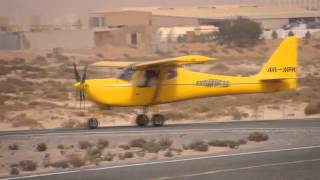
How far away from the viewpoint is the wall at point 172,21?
152562mm

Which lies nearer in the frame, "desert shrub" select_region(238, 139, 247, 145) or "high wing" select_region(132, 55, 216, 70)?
"desert shrub" select_region(238, 139, 247, 145)

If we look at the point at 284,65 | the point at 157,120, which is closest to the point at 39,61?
the point at 284,65

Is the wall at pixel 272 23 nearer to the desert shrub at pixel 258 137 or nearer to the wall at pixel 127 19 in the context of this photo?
the wall at pixel 127 19

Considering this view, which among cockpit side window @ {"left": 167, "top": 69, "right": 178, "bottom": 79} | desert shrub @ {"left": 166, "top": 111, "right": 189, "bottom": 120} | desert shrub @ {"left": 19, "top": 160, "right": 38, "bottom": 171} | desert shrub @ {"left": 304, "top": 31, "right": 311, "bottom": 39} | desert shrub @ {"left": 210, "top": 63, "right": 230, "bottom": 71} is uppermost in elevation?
→ desert shrub @ {"left": 304, "top": 31, "right": 311, "bottom": 39}

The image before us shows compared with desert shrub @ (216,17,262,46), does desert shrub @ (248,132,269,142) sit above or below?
below

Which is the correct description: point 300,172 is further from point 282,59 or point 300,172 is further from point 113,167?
point 282,59

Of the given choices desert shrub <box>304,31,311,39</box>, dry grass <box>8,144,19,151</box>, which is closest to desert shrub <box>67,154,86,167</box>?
dry grass <box>8,144,19,151</box>

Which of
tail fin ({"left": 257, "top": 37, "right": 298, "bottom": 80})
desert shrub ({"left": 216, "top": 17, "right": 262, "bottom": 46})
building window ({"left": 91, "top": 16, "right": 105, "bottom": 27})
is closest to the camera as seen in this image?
tail fin ({"left": 257, "top": 37, "right": 298, "bottom": 80})

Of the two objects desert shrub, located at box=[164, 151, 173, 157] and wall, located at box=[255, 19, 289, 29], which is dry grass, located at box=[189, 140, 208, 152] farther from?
wall, located at box=[255, 19, 289, 29]

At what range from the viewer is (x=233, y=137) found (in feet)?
76.5

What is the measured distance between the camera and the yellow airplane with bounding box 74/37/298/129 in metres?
28.2

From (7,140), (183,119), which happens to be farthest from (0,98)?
(7,140)

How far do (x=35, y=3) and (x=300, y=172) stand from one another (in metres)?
116

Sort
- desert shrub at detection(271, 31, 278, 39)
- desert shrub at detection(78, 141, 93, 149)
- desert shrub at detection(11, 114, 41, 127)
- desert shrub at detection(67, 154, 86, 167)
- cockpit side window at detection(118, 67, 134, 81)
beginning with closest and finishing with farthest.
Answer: desert shrub at detection(67, 154, 86, 167) < desert shrub at detection(78, 141, 93, 149) < cockpit side window at detection(118, 67, 134, 81) < desert shrub at detection(11, 114, 41, 127) < desert shrub at detection(271, 31, 278, 39)
